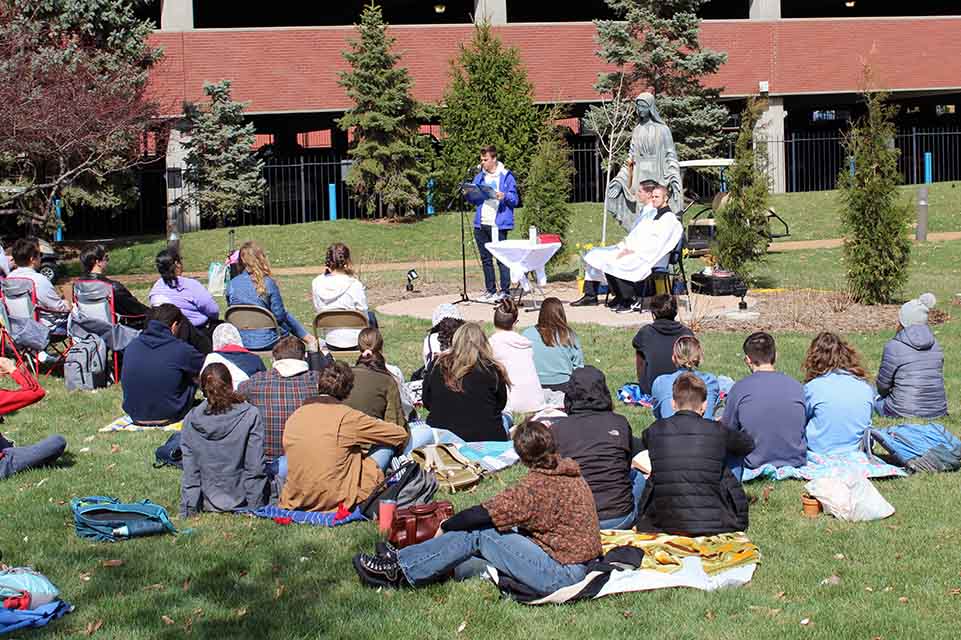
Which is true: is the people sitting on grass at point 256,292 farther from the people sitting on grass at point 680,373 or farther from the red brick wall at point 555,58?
the red brick wall at point 555,58

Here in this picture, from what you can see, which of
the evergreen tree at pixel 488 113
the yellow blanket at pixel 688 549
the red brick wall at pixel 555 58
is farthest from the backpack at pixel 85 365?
the evergreen tree at pixel 488 113

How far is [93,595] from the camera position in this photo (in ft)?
20.3

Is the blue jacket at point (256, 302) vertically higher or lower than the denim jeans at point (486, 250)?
lower

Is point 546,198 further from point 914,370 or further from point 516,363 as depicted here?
point 914,370

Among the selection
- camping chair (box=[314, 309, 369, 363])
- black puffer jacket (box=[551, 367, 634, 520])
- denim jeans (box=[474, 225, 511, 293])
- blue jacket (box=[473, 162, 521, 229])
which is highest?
blue jacket (box=[473, 162, 521, 229])

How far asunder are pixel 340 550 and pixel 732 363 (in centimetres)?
607

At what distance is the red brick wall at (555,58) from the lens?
28344 mm

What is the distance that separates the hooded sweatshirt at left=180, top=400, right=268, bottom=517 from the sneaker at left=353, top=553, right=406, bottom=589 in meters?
1.52

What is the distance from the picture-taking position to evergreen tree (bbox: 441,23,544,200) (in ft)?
94.1

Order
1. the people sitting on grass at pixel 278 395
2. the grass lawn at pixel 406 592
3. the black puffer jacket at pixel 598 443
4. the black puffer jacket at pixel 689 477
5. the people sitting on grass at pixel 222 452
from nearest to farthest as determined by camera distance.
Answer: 1. the grass lawn at pixel 406 592
2. the black puffer jacket at pixel 689 477
3. the black puffer jacket at pixel 598 443
4. the people sitting on grass at pixel 222 452
5. the people sitting on grass at pixel 278 395

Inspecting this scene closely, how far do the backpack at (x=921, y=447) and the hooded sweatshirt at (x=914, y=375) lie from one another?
3.89ft

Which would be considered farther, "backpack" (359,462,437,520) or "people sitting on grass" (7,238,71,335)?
"people sitting on grass" (7,238,71,335)

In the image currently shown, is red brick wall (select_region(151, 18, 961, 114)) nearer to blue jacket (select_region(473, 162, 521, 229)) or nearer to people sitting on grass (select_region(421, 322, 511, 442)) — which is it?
blue jacket (select_region(473, 162, 521, 229))

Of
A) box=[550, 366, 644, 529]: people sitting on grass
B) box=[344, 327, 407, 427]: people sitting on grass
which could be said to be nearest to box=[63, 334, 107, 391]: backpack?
box=[344, 327, 407, 427]: people sitting on grass
